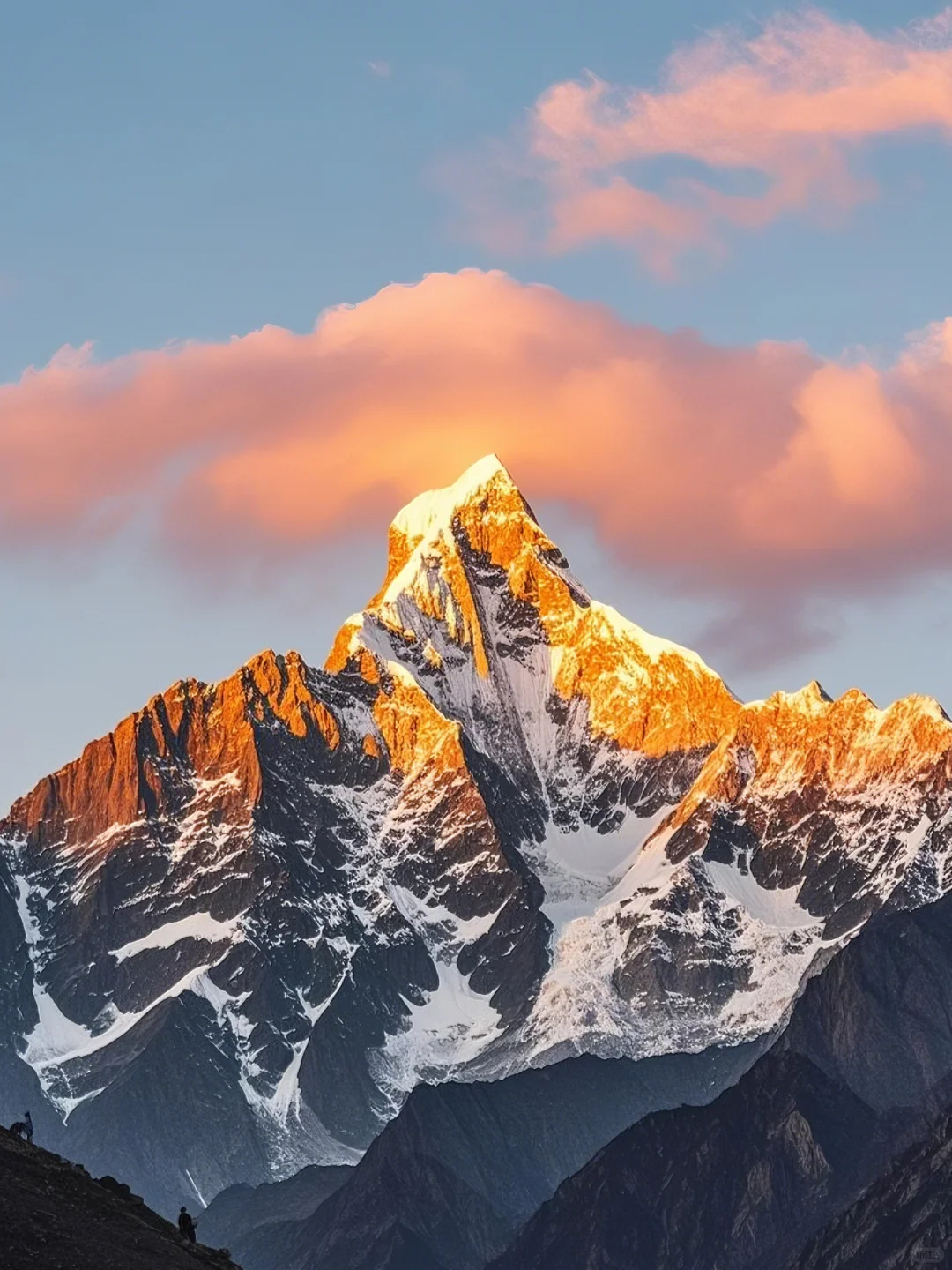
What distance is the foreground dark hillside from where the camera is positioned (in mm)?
116750

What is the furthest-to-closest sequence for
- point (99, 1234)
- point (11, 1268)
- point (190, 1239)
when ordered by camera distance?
point (190, 1239) → point (99, 1234) → point (11, 1268)

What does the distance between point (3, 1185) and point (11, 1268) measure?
11288 mm

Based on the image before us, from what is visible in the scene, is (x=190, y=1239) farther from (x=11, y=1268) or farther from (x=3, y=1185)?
(x=11, y=1268)

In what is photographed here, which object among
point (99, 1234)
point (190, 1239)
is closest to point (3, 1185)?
point (99, 1234)

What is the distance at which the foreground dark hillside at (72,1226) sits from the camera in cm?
11675

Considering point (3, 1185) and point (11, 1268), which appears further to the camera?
point (3, 1185)

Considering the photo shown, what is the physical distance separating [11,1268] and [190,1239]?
22.8 metres

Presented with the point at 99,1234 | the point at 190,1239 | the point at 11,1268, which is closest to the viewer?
the point at 11,1268

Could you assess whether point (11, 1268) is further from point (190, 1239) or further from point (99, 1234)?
point (190, 1239)

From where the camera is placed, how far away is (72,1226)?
122750 mm

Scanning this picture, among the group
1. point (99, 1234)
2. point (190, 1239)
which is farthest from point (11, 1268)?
point (190, 1239)

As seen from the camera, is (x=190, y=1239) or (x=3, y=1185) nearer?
(x=3, y=1185)

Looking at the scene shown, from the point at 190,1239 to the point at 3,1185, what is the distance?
1353 centimetres

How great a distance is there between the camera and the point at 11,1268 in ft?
371
